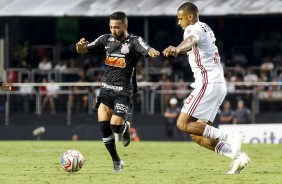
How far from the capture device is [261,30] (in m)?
36.2

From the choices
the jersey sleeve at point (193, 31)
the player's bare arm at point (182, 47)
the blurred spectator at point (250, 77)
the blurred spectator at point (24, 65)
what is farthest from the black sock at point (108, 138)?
the blurred spectator at point (24, 65)

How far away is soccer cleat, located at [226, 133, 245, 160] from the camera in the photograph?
13453mm

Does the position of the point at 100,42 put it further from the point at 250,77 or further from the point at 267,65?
the point at 267,65

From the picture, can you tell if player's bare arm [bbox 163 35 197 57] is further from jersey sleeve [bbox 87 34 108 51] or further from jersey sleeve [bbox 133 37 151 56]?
jersey sleeve [bbox 87 34 108 51]

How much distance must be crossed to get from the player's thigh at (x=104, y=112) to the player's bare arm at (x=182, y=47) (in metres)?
2.16

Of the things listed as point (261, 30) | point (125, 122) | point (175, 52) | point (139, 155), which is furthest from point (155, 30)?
point (175, 52)

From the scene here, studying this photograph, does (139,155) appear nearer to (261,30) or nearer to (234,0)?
(234,0)

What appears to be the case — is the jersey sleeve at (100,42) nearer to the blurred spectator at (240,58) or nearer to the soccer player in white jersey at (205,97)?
the soccer player in white jersey at (205,97)

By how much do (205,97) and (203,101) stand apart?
7cm

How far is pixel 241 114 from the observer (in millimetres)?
29578

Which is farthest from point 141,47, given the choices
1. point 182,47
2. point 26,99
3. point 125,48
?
point 26,99

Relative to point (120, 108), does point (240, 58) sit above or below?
above

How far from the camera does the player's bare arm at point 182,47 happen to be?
488 inches

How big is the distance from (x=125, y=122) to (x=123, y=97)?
50 cm
